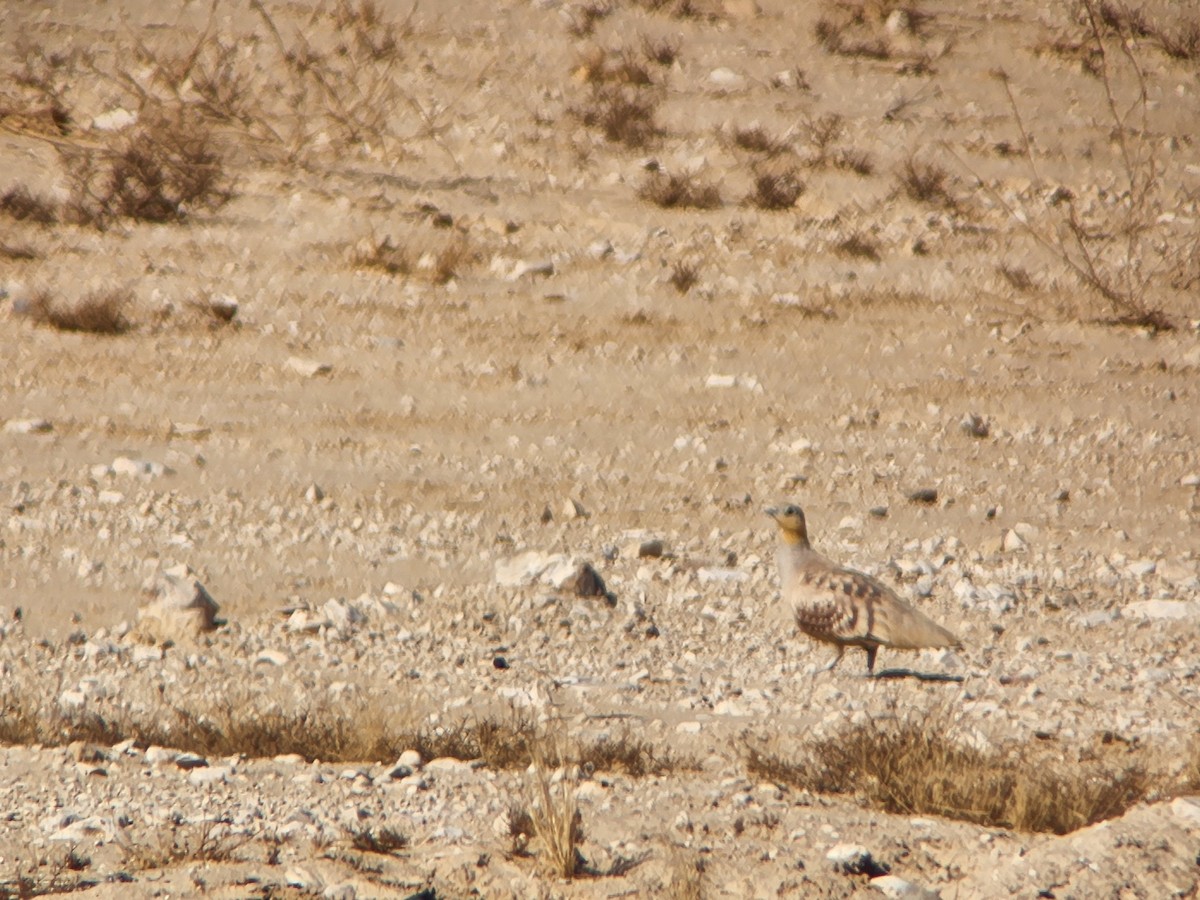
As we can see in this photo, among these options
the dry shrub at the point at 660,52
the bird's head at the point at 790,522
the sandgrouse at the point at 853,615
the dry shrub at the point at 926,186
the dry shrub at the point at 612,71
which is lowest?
the sandgrouse at the point at 853,615

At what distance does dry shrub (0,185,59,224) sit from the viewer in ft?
34.0

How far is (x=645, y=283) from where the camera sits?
10039mm

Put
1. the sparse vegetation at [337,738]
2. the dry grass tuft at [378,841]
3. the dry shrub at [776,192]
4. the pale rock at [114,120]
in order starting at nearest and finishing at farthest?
the dry grass tuft at [378,841]
the sparse vegetation at [337,738]
the dry shrub at [776,192]
the pale rock at [114,120]

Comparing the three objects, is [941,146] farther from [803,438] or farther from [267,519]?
[267,519]

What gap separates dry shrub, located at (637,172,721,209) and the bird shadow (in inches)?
248

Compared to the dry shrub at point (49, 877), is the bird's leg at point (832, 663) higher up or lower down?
lower down

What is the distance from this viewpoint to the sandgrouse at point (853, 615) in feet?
16.4

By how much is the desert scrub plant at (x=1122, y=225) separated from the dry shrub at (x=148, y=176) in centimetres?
537

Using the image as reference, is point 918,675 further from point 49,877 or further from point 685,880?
point 49,877

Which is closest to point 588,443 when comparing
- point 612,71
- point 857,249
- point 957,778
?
point 857,249

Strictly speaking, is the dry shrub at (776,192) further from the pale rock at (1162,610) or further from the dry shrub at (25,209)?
the pale rock at (1162,610)

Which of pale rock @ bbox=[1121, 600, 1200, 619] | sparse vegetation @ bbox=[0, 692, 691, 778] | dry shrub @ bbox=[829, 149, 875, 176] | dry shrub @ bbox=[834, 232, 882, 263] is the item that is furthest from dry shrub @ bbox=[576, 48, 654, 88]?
sparse vegetation @ bbox=[0, 692, 691, 778]

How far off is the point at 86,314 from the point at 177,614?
4.10 m

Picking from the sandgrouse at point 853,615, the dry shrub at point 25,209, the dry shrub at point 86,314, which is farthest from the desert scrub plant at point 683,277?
the sandgrouse at point 853,615
